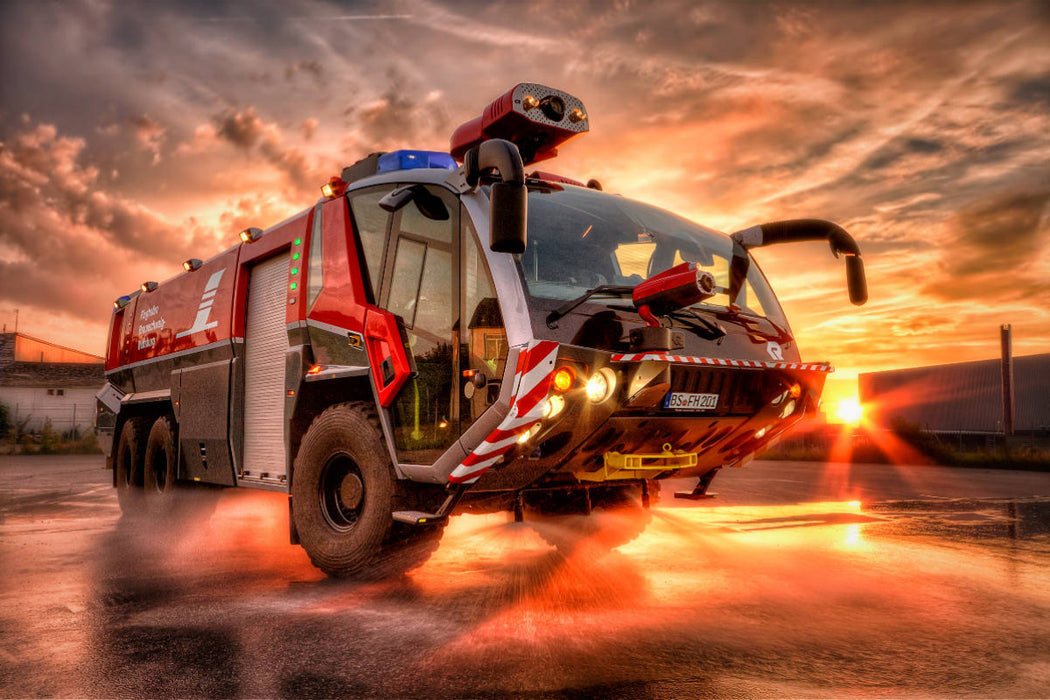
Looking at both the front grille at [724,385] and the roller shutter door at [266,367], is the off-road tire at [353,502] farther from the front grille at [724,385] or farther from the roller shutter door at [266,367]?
the front grille at [724,385]

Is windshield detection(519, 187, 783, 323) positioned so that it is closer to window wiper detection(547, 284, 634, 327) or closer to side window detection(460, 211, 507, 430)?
window wiper detection(547, 284, 634, 327)

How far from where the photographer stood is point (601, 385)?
4.48m

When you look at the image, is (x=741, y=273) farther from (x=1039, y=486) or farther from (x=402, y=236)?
(x=1039, y=486)

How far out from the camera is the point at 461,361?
464 centimetres

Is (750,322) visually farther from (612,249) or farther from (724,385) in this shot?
(612,249)

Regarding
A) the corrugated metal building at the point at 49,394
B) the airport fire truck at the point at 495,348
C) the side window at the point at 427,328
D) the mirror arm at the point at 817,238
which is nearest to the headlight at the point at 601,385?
the airport fire truck at the point at 495,348

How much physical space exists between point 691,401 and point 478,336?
137 centimetres

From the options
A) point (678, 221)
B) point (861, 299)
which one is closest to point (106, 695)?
point (678, 221)

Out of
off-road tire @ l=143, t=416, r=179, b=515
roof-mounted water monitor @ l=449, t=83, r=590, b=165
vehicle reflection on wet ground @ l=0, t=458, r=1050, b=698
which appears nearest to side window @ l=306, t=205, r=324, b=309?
roof-mounted water monitor @ l=449, t=83, r=590, b=165

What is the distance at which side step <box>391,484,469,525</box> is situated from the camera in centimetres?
459

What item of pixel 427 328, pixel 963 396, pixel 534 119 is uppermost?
pixel 534 119

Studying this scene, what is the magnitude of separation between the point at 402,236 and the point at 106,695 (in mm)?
3098

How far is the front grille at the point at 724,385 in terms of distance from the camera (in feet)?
15.6

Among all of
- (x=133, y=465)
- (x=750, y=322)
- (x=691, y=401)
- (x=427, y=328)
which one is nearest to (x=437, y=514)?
(x=427, y=328)
